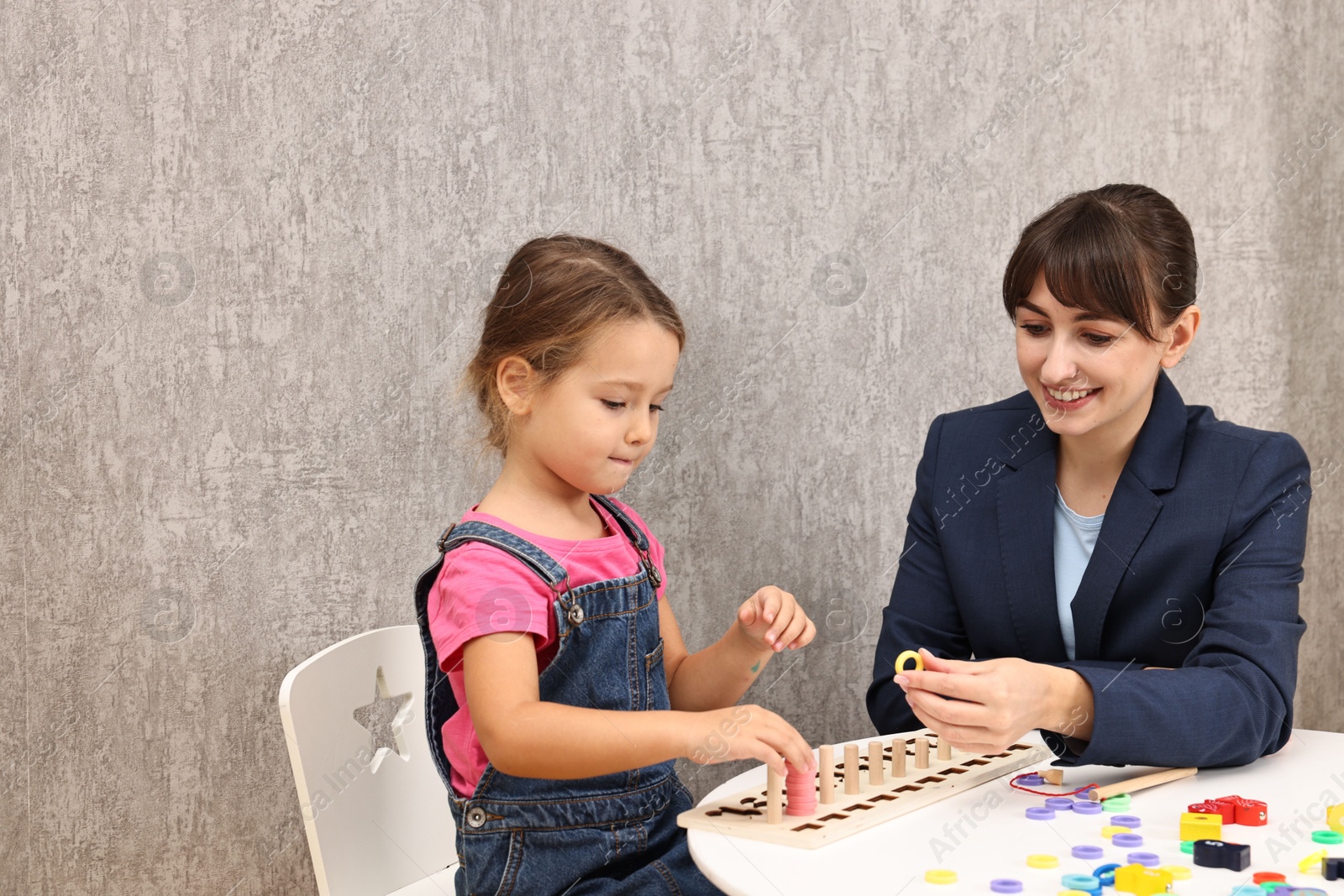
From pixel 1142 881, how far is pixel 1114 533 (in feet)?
2.19

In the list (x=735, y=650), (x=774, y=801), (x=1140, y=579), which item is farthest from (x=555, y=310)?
(x=1140, y=579)

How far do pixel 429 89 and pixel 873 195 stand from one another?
0.84 m

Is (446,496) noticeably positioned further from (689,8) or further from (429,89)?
(689,8)

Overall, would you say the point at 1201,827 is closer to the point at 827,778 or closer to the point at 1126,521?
the point at 827,778

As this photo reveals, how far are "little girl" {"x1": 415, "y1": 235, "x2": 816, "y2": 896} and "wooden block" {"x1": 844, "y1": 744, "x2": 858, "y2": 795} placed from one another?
0.11m

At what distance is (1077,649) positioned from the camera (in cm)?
162

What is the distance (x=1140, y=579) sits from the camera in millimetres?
1548

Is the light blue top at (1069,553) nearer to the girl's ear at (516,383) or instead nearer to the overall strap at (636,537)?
the overall strap at (636,537)

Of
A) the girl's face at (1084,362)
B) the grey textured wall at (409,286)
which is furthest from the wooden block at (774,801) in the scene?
the grey textured wall at (409,286)

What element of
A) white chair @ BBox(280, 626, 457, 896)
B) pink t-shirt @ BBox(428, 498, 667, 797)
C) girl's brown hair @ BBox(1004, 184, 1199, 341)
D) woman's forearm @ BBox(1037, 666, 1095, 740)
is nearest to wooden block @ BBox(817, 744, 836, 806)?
woman's forearm @ BBox(1037, 666, 1095, 740)

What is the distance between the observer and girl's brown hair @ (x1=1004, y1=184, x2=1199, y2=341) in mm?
1526

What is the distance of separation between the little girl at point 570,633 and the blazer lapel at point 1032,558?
386 mm

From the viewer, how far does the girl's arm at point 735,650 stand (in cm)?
144

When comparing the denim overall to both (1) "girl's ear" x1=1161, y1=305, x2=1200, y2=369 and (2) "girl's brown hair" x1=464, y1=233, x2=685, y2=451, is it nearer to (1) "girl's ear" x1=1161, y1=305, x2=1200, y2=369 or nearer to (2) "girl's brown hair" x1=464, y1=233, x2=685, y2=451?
(2) "girl's brown hair" x1=464, y1=233, x2=685, y2=451
